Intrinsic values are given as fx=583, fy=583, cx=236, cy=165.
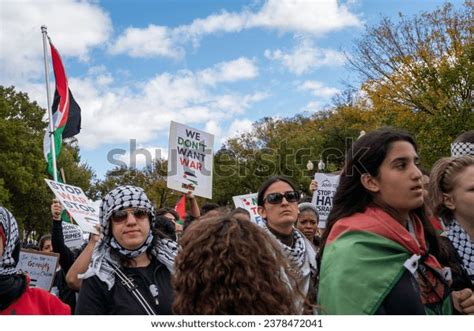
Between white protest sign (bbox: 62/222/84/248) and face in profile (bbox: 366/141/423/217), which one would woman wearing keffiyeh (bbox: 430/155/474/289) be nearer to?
face in profile (bbox: 366/141/423/217)

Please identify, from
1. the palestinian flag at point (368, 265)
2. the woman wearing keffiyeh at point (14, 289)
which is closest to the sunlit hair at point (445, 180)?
the palestinian flag at point (368, 265)

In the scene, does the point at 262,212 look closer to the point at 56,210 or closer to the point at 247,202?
the point at 56,210

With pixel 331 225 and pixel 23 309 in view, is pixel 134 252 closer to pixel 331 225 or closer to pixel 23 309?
pixel 23 309

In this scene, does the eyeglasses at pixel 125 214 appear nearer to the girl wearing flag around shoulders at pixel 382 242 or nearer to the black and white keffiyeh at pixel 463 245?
the girl wearing flag around shoulders at pixel 382 242

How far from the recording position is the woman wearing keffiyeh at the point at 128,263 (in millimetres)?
3219

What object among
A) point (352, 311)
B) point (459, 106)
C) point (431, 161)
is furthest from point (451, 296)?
Result: point (459, 106)

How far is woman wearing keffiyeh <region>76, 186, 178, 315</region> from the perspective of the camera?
10.6ft

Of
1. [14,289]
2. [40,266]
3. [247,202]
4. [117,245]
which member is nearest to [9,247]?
[14,289]

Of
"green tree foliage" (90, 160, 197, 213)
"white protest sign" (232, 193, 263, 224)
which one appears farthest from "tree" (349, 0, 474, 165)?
"green tree foliage" (90, 160, 197, 213)

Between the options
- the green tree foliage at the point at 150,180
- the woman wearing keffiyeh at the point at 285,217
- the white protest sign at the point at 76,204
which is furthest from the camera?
the green tree foliage at the point at 150,180

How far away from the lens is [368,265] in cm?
234

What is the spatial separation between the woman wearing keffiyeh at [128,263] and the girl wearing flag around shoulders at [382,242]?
3.63 ft

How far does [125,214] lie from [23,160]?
3248 centimetres

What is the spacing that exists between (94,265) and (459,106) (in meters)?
18.3
